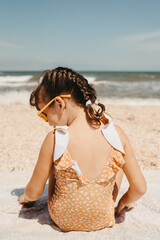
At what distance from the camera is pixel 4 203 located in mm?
2160

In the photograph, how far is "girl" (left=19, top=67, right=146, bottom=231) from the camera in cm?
148

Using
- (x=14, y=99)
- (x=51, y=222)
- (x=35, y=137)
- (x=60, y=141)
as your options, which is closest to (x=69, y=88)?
(x=60, y=141)

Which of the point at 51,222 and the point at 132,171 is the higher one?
the point at 132,171

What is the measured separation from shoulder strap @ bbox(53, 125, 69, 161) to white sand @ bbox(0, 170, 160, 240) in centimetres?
63

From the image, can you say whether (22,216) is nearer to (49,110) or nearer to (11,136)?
(49,110)

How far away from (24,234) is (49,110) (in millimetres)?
897

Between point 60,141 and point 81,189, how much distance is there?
365 millimetres

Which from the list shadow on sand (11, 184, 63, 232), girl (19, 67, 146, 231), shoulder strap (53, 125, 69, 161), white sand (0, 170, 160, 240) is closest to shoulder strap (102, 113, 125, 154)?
girl (19, 67, 146, 231)

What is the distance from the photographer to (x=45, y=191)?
2.44 m

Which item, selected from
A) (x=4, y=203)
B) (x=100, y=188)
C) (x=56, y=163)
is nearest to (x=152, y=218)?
(x=100, y=188)

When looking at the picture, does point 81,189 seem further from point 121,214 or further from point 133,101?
point 133,101

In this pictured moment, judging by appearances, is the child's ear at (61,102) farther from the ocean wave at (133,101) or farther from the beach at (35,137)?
the ocean wave at (133,101)

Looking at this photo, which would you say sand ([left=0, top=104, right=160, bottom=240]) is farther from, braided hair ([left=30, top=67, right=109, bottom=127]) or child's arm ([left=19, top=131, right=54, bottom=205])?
braided hair ([left=30, top=67, right=109, bottom=127])

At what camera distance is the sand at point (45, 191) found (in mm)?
1703
